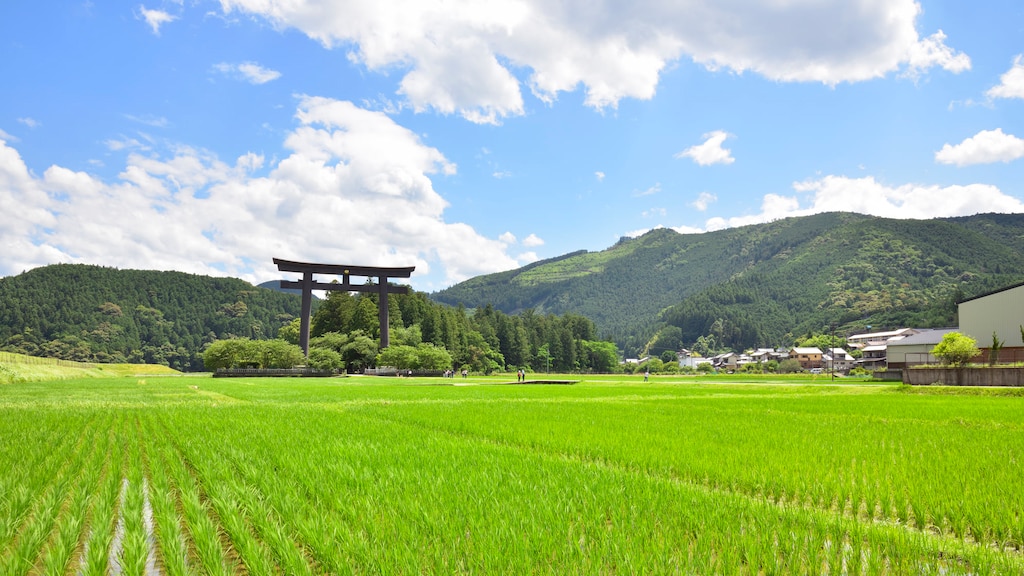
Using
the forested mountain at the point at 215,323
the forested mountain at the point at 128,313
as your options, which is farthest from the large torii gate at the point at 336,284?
the forested mountain at the point at 128,313

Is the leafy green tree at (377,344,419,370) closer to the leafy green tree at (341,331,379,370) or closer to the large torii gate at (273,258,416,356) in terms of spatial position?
the large torii gate at (273,258,416,356)

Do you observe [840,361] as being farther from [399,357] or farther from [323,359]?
[323,359]

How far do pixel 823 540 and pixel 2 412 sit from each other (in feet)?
66.8

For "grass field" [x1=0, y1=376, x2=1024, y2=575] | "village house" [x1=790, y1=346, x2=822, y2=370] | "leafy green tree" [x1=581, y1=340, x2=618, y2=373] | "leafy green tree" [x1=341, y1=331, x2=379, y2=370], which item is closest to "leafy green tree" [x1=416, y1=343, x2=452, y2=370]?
"leafy green tree" [x1=341, y1=331, x2=379, y2=370]

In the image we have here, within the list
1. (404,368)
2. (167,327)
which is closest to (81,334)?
(167,327)

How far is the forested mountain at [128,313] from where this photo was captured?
120000 mm

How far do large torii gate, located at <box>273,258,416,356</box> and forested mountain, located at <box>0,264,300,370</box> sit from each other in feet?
266

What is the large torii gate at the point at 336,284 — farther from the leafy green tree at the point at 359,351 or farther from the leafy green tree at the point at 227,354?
the leafy green tree at the point at 227,354

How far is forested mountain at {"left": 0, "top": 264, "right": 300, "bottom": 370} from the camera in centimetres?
12000

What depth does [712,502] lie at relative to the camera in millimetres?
5555

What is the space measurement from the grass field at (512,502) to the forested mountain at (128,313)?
136 metres

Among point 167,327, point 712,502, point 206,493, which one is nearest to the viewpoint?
point 712,502

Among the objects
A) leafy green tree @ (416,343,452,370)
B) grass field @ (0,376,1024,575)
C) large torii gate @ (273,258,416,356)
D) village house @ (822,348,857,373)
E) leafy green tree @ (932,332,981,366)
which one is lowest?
village house @ (822,348,857,373)

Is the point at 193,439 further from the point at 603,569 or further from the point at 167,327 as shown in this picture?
the point at 167,327
